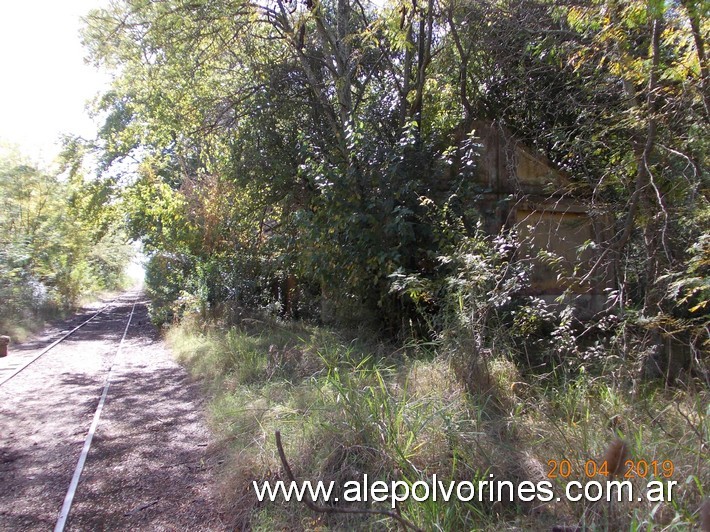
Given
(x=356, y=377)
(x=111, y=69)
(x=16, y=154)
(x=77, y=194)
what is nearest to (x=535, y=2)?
(x=356, y=377)

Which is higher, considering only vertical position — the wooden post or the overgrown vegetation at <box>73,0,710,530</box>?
the overgrown vegetation at <box>73,0,710,530</box>

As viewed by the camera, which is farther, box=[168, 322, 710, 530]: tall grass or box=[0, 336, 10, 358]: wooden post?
box=[0, 336, 10, 358]: wooden post

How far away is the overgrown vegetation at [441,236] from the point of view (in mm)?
4105

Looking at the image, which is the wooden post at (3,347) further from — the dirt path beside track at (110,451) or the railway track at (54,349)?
the dirt path beside track at (110,451)

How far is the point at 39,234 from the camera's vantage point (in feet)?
62.2

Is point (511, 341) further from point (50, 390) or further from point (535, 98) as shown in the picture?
point (50, 390)

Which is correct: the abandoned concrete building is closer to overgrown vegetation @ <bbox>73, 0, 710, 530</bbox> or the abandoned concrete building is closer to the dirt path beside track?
overgrown vegetation @ <bbox>73, 0, 710, 530</bbox>

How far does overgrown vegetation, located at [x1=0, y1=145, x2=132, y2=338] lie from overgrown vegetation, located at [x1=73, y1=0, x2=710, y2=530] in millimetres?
5875

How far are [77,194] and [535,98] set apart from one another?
67.2ft

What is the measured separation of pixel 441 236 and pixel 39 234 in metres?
17.7

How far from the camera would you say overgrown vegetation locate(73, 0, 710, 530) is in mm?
4105

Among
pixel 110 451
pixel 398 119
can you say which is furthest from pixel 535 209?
pixel 110 451
